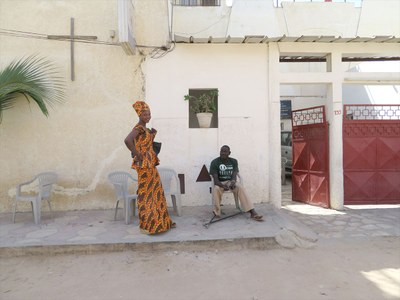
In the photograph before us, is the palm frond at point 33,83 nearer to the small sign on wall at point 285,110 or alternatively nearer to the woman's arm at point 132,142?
the woman's arm at point 132,142

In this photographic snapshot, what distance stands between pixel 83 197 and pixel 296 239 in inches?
164

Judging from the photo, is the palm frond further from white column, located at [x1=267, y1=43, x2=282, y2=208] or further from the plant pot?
white column, located at [x1=267, y1=43, x2=282, y2=208]

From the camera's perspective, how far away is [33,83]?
577 cm

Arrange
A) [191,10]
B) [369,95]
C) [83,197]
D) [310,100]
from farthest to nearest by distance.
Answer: [310,100], [369,95], [191,10], [83,197]

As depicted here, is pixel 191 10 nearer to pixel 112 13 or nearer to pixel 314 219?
pixel 112 13

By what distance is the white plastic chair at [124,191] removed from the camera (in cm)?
533

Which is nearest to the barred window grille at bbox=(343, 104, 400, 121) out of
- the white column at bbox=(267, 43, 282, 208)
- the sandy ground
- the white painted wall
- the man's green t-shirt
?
the white column at bbox=(267, 43, 282, 208)

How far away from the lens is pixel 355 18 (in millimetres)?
9320

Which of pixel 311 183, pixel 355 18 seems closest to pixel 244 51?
pixel 311 183

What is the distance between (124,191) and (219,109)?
100 inches

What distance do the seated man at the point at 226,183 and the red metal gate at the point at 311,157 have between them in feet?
7.68

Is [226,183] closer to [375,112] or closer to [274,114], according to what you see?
[274,114]

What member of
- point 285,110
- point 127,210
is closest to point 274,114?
point 127,210

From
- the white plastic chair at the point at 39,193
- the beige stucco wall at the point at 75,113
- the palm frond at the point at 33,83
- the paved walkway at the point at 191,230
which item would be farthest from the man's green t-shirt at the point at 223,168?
the palm frond at the point at 33,83
